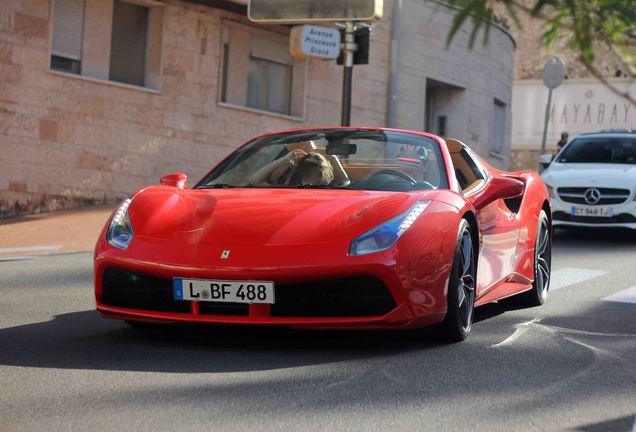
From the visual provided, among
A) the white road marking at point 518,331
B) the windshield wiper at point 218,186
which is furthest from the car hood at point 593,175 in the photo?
the windshield wiper at point 218,186

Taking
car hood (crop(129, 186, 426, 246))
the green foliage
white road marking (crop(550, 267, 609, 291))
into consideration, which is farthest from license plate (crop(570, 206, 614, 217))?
the green foliage

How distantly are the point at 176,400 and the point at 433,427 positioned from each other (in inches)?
40.1

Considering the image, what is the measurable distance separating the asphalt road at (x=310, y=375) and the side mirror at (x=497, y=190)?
29.8 inches

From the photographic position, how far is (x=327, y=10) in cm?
1537

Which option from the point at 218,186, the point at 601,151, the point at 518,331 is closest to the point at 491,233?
the point at 518,331

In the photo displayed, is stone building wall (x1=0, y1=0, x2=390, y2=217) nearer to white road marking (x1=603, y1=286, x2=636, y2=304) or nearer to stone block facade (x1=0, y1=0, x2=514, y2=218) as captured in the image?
stone block facade (x1=0, y1=0, x2=514, y2=218)

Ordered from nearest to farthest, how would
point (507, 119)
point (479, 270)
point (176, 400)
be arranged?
point (176, 400) < point (479, 270) < point (507, 119)

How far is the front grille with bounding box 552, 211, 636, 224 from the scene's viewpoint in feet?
51.7

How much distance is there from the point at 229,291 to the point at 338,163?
5.03 ft

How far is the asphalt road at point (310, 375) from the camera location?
15.2 ft

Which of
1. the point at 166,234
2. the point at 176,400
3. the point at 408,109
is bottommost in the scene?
the point at 176,400

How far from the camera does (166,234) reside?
6.37 metres

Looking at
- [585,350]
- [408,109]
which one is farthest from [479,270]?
[408,109]

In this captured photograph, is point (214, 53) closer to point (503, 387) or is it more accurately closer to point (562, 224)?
point (562, 224)
